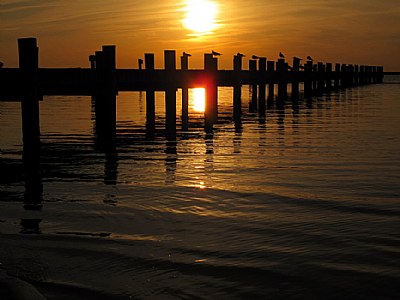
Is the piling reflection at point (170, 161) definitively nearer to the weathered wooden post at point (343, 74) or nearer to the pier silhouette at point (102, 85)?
the pier silhouette at point (102, 85)

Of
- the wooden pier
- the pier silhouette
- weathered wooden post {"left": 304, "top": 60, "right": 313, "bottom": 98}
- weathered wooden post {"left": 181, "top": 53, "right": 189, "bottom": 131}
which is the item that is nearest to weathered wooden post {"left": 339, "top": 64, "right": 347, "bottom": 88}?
weathered wooden post {"left": 304, "top": 60, "right": 313, "bottom": 98}

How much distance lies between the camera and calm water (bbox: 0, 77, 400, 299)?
560cm

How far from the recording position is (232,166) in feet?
40.4

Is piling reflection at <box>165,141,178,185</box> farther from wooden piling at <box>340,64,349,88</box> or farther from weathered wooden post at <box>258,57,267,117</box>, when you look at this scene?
wooden piling at <box>340,64,349,88</box>

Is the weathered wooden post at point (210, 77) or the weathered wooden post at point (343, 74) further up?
the weathered wooden post at point (343, 74)

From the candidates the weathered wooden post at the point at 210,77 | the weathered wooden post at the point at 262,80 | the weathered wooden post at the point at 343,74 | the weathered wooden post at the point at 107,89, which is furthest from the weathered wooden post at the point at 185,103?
the weathered wooden post at the point at 343,74

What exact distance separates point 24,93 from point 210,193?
6642 millimetres

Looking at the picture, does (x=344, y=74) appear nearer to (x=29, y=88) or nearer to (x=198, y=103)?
(x=198, y=103)

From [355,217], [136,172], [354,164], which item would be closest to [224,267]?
[355,217]

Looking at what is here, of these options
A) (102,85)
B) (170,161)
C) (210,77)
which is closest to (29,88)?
(102,85)

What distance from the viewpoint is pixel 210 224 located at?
25.0 ft

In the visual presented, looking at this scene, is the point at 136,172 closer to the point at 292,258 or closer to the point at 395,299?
the point at 292,258

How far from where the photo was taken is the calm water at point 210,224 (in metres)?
5.60

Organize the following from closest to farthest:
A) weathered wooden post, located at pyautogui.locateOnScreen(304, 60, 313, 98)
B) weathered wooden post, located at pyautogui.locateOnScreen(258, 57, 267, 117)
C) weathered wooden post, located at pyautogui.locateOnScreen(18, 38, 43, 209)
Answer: weathered wooden post, located at pyautogui.locateOnScreen(18, 38, 43, 209), weathered wooden post, located at pyautogui.locateOnScreen(258, 57, 267, 117), weathered wooden post, located at pyautogui.locateOnScreen(304, 60, 313, 98)
